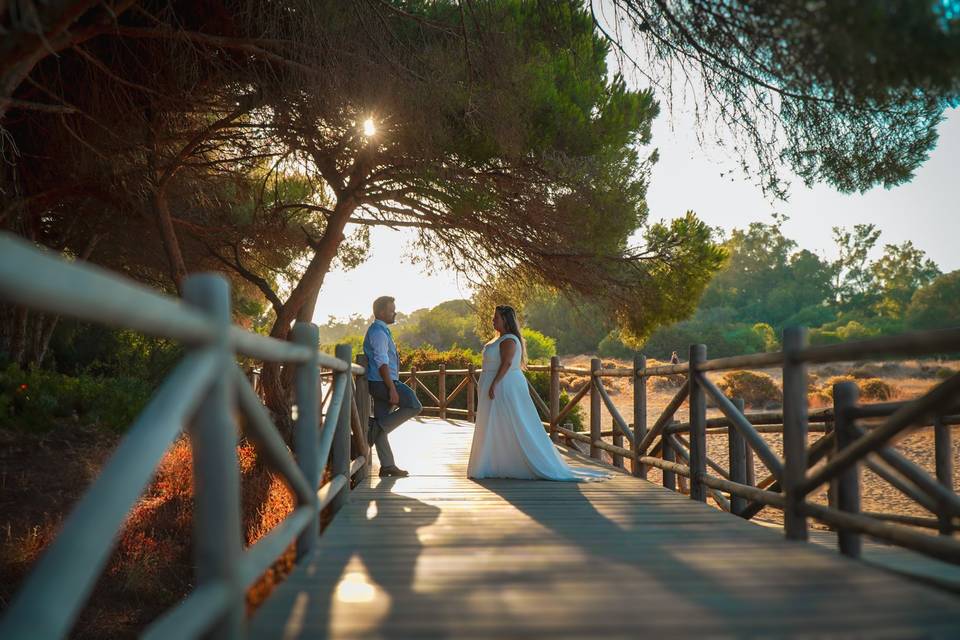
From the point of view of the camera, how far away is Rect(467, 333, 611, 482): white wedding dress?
22.3 ft

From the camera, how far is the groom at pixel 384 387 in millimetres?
6742

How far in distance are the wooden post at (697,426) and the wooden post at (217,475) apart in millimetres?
3918

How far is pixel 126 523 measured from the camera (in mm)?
9227

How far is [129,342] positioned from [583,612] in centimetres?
1721

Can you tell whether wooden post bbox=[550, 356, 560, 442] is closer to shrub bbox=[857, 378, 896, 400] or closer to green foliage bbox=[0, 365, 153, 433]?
green foliage bbox=[0, 365, 153, 433]

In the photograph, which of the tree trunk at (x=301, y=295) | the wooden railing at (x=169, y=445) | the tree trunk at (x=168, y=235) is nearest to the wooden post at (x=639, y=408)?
the wooden railing at (x=169, y=445)

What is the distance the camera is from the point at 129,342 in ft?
58.0

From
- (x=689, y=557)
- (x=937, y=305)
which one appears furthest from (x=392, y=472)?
(x=937, y=305)

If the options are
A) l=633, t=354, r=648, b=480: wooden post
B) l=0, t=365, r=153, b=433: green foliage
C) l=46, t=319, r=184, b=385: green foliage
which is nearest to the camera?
l=633, t=354, r=648, b=480: wooden post

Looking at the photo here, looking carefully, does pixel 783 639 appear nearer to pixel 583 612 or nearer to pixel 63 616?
pixel 583 612

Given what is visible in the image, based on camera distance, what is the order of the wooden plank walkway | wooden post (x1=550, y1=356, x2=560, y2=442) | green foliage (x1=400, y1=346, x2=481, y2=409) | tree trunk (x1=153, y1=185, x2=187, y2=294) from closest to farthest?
the wooden plank walkway, tree trunk (x1=153, y1=185, x2=187, y2=294), wooden post (x1=550, y1=356, x2=560, y2=442), green foliage (x1=400, y1=346, x2=481, y2=409)

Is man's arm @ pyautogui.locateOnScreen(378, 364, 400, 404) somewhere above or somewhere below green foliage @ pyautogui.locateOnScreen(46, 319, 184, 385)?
below

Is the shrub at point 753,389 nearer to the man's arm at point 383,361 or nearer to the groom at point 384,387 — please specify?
the groom at point 384,387

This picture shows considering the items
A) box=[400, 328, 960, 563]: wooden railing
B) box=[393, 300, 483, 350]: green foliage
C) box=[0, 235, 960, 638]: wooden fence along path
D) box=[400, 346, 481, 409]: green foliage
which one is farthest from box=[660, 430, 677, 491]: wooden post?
box=[393, 300, 483, 350]: green foliage
